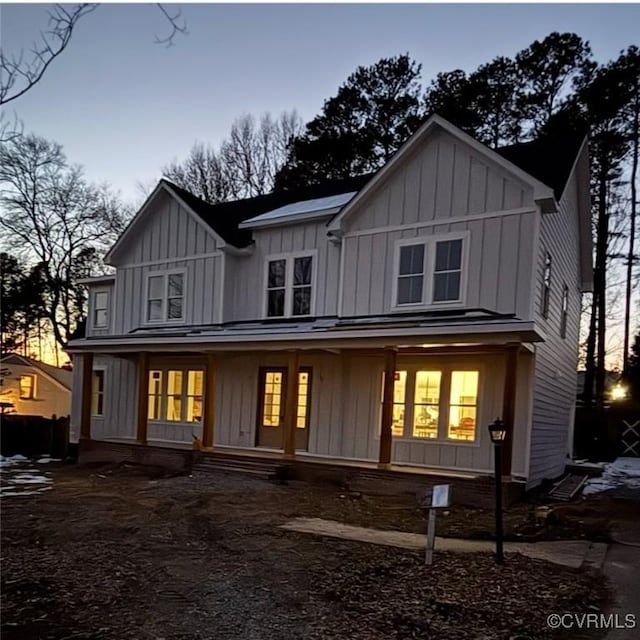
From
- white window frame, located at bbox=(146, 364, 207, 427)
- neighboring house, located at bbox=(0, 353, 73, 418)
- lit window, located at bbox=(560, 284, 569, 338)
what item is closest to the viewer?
lit window, located at bbox=(560, 284, 569, 338)

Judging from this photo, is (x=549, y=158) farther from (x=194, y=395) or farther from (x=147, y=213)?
(x=147, y=213)

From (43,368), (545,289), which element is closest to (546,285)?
(545,289)

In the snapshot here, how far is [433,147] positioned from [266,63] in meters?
3.54

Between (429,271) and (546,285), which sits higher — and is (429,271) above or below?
above

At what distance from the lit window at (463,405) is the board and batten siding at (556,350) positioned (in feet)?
3.47

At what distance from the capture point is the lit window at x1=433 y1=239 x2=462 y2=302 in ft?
35.6

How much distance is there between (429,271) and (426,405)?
2601mm

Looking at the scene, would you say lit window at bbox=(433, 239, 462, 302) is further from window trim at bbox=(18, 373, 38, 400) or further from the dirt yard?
window trim at bbox=(18, 373, 38, 400)

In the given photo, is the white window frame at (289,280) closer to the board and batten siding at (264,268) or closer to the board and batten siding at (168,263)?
the board and batten siding at (264,268)

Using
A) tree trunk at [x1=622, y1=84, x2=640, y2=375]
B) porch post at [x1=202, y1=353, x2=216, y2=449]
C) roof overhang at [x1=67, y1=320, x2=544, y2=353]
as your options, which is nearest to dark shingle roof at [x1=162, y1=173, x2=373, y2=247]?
roof overhang at [x1=67, y1=320, x2=544, y2=353]

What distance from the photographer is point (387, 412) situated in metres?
10.4

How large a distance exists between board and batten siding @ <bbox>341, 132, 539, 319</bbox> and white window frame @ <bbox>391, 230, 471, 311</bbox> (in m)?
0.07

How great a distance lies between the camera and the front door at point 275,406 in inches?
505

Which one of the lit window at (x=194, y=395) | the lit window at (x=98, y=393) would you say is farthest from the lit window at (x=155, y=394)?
the lit window at (x=98, y=393)
